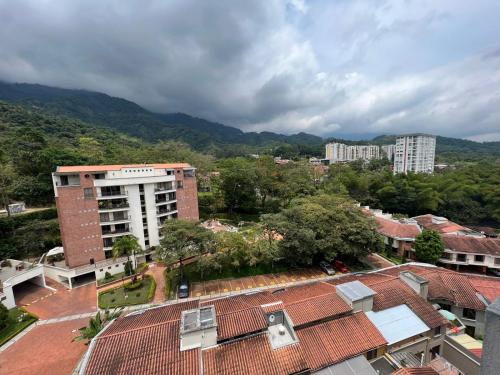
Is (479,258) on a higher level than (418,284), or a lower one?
lower

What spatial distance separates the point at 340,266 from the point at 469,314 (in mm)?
13256

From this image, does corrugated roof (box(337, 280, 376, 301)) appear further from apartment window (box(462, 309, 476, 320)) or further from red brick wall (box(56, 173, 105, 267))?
red brick wall (box(56, 173, 105, 267))

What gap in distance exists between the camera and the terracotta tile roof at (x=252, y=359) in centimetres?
1293

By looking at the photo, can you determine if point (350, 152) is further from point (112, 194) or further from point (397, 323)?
point (397, 323)

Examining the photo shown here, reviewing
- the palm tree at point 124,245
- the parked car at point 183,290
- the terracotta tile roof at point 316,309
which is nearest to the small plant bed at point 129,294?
the parked car at point 183,290

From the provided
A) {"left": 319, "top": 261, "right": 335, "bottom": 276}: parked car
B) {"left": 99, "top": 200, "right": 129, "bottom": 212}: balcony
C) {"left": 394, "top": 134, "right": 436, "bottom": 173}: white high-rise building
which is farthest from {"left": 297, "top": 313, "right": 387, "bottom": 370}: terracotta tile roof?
{"left": 394, "top": 134, "right": 436, "bottom": 173}: white high-rise building

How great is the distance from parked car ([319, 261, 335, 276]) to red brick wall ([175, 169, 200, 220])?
21.6 meters

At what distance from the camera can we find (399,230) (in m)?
38.2

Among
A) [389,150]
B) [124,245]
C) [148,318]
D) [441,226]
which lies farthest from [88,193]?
[389,150]

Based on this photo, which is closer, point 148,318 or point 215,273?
point 148,318

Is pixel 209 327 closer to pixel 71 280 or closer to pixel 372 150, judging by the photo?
pixel 71 280

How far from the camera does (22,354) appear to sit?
18922 millimetres

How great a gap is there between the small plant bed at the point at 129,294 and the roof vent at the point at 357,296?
795 inches

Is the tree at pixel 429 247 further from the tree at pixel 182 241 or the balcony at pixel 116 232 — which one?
the balcony at pixel 116 232
